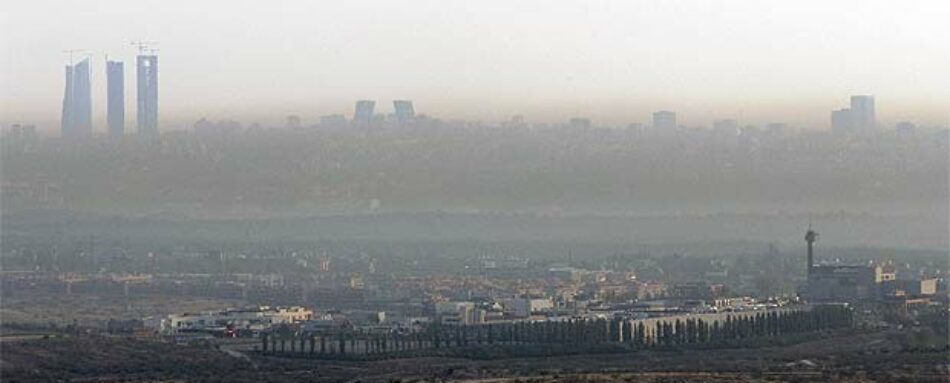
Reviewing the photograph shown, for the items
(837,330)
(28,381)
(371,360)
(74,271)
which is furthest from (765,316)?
(74,271)

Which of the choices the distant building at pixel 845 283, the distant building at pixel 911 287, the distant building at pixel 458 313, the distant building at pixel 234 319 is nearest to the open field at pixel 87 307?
the distant building at pixel 234 319

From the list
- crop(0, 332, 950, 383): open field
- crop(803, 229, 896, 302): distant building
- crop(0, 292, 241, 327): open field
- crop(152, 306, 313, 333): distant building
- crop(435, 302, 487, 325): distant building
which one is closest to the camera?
crop(0, 332, 950, 383): open field

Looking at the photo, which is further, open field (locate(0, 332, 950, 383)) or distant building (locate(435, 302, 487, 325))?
distant building (locate(435, 302, 487, 325))

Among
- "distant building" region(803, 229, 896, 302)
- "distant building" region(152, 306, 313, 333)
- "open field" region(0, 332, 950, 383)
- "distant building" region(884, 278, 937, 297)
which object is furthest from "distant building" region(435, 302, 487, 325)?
"distant building" region(884, 278, 937, 297)

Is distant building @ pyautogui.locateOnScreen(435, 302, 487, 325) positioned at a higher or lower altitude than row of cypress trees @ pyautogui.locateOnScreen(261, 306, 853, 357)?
higher

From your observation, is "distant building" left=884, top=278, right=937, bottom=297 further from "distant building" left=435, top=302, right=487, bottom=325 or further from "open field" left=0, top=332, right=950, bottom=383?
"open field" left=0, top=332, right=950, bottom=383

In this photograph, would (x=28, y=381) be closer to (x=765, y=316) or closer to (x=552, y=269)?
Answer: (x=765, y=316)

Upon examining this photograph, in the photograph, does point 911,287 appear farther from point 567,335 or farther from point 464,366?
point 464,366

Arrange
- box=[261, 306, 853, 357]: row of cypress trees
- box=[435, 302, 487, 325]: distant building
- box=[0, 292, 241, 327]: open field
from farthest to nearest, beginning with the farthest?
box=[0, 292, 241, 327]: open field → box=[435, 302, 487, 325]: distant building → box=[261, 306, 853, 357]: row of cypress trees

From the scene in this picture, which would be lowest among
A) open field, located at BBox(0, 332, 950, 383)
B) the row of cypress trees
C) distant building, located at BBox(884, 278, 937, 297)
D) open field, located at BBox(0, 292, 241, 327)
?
open field, located at BBox(0, 332, 950, 383)

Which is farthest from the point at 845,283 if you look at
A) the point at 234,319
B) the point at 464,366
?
the point at 464,366

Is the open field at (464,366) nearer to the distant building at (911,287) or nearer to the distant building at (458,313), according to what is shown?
the distant building at (458,313)
